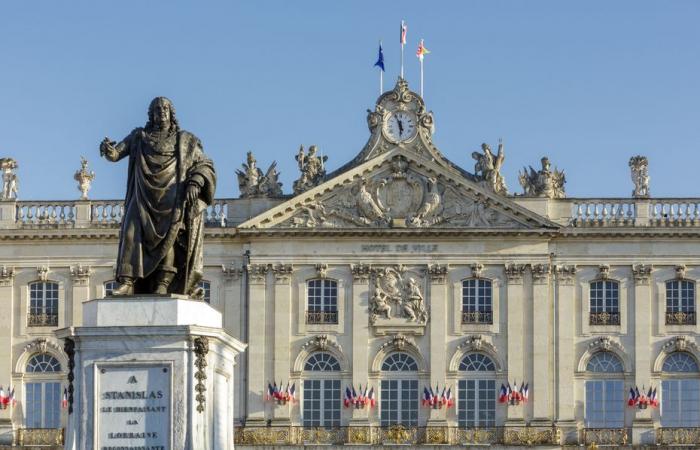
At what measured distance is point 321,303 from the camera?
66875 millimetres

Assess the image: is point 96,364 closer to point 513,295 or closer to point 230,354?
point 230,354

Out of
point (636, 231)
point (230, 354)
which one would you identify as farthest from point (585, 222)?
point (230, 354)

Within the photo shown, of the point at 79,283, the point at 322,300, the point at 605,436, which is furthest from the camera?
the point at 79,283

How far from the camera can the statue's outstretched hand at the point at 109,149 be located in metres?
22.8

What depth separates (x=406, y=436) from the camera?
6594cm

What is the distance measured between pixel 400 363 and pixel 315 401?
2.90m

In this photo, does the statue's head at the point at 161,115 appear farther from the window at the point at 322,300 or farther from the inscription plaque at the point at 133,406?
the window at the point at 322,300

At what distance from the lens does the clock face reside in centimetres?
6712

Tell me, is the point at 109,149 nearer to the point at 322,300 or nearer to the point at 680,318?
the point at 322,300

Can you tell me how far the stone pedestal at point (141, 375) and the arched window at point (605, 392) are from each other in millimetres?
44967

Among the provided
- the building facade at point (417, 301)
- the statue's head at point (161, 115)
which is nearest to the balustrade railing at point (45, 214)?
the building facade at point (417, 301)

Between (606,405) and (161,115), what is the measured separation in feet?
147

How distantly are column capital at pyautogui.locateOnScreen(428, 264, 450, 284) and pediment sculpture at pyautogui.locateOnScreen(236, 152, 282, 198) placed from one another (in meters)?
5.33

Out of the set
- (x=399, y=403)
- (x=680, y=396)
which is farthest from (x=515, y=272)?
(x=680, y=396)
